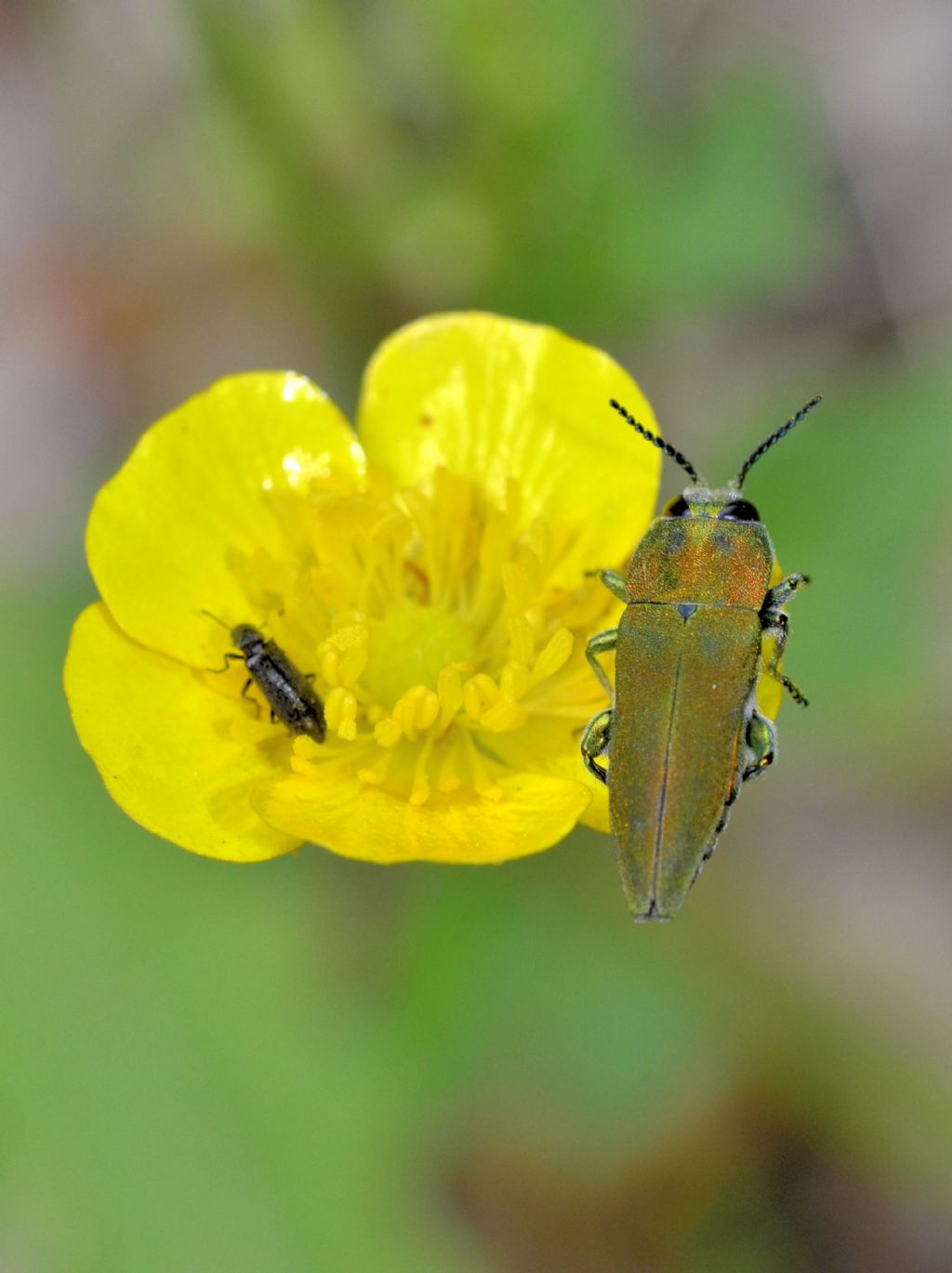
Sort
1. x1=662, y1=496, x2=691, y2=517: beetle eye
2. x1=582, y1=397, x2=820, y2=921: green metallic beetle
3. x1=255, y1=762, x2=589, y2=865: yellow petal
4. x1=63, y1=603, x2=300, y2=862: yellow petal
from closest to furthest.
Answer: x1=582, y1=397, x2=820, y2=921: green metallic beetle
x1=255, y1=762, x2=589, y2=865: yellow petal
x1=63, y1=603, x2=300, y2=862: yellow petal
x1=662, y1=496, x2=691, y2=517: beetle eye

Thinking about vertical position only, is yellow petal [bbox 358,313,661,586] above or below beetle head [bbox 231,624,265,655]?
above

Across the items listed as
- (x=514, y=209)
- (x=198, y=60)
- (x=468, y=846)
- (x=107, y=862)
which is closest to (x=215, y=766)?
(x=468, y=846)

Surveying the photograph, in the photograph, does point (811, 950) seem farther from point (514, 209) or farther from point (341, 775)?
point (514, 209)

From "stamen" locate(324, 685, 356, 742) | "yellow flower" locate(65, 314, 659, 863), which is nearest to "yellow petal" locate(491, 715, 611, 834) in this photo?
Answer: "yellow flower" locate(65, 314, 659, 863)

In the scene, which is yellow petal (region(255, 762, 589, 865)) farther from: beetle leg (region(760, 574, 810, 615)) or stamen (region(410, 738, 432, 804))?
beetle leg (region(760, 574, 810, 615))

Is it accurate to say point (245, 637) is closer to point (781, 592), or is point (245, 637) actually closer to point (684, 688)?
point (684, 688)

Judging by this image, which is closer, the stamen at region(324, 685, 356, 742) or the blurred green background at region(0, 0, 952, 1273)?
the stamen at region(324, 685, 356, 742)

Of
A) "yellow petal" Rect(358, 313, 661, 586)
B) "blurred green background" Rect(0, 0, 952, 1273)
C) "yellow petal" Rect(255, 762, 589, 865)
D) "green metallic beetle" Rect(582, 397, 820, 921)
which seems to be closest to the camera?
"green metallic beetle" Rect(582, 397, 820, 921)
